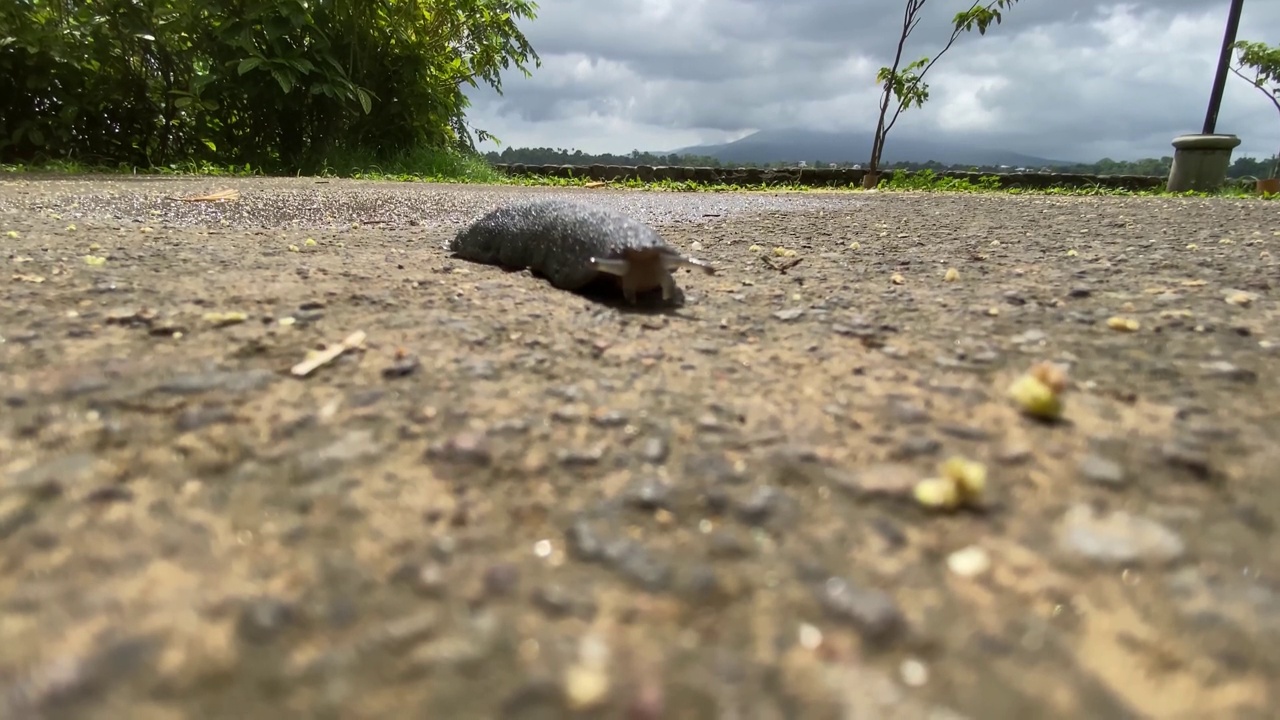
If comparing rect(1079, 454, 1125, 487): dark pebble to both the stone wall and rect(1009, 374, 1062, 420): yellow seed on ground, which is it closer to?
rect(1009, 374, 1062, 420): yellow seed on ground

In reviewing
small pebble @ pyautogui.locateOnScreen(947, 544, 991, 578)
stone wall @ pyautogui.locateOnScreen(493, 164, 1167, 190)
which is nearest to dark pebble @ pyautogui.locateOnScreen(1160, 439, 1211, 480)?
small pebble @ pyautogui.locateOnScreen(947, 544, 991, 578)

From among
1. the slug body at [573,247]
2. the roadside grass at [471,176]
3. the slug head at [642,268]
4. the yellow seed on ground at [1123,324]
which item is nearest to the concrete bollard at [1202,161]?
the roadside grass at [471,176]

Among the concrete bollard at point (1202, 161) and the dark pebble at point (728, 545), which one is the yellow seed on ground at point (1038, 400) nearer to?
the dark pebble at point (728, 545)

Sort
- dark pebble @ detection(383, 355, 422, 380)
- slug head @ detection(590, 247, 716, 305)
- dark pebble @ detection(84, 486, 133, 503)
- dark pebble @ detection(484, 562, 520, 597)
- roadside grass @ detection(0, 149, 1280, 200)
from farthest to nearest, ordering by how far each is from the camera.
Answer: roadside grass @ detection(0, 149, 1280, 200), slug head @ detection(590, 247, 716, 305), dark pebble @ detection(383, 355, 422, 380), dark pebble @ detection(84, 486, 133, 503), dark pebble @ detection(484, 562, 520, 597)

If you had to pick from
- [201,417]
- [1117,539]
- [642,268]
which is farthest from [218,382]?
[1117,539]

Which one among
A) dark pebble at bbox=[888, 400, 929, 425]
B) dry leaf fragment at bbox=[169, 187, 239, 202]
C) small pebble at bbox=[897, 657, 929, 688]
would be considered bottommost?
small pebble at bbox=[897, 657, 929, 688]
